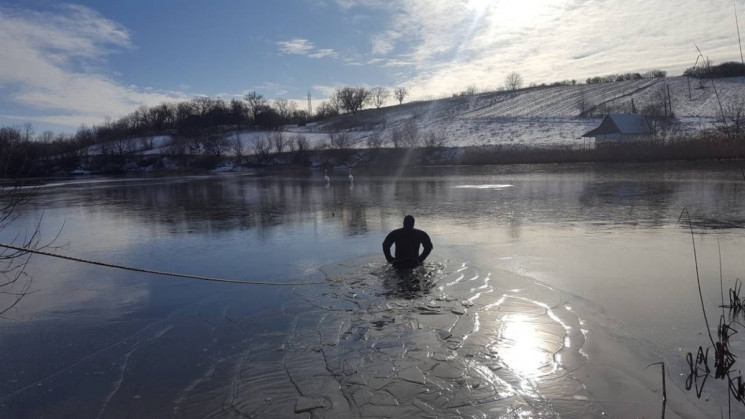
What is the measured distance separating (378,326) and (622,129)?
65.3 m

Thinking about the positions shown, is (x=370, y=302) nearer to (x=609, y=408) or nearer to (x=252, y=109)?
(x=609, y=408)

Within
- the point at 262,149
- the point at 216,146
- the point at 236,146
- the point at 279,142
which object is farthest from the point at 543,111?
the point at 216,146

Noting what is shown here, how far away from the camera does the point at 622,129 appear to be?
63312 millimetres

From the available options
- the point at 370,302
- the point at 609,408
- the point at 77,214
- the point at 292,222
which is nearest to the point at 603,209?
the point at 292,222

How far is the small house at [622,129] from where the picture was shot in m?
62.7

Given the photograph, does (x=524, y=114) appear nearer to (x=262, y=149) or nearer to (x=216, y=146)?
(x=262, y=149)

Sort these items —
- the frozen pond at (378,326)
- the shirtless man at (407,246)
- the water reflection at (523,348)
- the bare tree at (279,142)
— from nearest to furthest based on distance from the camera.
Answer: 1. the frozen pond at (378,326)
2. the water reflection at (523,348)
3. the shirtless man at (407,246)
4. the bare tree at (279,142)

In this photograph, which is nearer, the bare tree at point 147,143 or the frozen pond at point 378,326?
the frozen pond at point 378,326

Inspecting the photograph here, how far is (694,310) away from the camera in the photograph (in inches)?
279

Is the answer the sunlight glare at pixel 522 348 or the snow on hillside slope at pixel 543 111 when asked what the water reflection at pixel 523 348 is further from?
the snow on hillside slope at pixel 543 111

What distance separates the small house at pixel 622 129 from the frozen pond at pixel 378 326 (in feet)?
172

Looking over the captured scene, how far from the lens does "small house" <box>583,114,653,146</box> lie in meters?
62.7

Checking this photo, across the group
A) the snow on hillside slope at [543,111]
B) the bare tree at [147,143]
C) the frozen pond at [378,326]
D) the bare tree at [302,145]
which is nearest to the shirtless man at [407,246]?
the frozen pond at [378,326]

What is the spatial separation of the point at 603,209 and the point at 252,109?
370ft
